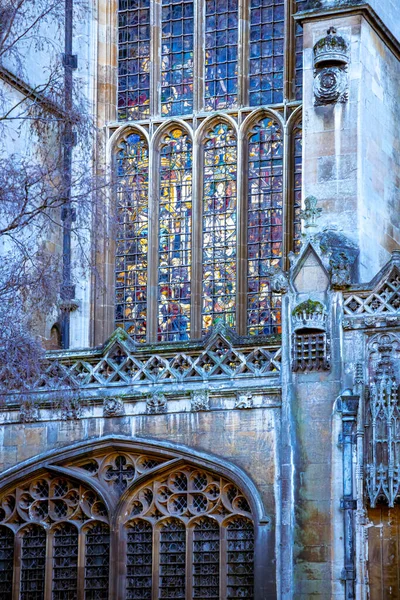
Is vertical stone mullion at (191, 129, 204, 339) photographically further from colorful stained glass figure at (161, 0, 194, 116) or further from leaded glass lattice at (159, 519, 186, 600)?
leaded glass lattice at (159, 519, 186, 600)

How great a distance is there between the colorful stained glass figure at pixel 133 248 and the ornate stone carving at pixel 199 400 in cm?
433

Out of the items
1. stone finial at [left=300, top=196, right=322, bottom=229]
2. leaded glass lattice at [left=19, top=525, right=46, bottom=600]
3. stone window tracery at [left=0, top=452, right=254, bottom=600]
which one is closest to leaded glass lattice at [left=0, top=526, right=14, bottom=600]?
stone window tracery at [left=0, top=452, right=254, bottom=600]

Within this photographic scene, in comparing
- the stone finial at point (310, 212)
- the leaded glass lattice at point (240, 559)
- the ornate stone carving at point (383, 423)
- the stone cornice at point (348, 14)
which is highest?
the stone cornice at point (348, 14)

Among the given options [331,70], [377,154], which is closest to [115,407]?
[377,154]

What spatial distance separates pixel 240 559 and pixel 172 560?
1024mm

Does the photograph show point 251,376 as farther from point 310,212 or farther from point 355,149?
point 355,149

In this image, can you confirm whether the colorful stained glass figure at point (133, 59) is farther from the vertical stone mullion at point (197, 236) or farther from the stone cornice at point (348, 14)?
the stone cornice at point (348, 14)

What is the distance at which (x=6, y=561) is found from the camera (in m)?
23.1

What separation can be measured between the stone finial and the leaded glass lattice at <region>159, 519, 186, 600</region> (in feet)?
14.6

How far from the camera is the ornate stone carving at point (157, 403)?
72.9 feet

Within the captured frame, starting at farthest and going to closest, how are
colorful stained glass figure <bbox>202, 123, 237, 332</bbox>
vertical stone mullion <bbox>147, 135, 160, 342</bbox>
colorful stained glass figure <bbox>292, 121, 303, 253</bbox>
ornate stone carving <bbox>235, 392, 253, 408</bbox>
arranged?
1. vertical stone mullion <bbox>147, 135, 160, 342</bbox>
2. colorful stained glass figure <bbox>202, 123, 237, 332</bbox>
3. colorful stained glass figure <bbox>292, 121, 303, 253</bbox>
4. ornate stone carving <bbox>235, 392, 253, 408</bbox>

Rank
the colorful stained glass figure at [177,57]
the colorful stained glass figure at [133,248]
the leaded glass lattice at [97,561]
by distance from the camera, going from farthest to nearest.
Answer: the colorful stained glass figure at [177,57], the colorful stained glass figure at [133,248], the leaded glass lattice at [97,561]

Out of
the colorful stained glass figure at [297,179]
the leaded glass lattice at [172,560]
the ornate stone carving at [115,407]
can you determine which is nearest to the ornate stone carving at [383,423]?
the leaded glass lattice at [172,560]

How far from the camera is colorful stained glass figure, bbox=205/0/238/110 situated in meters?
26.5
